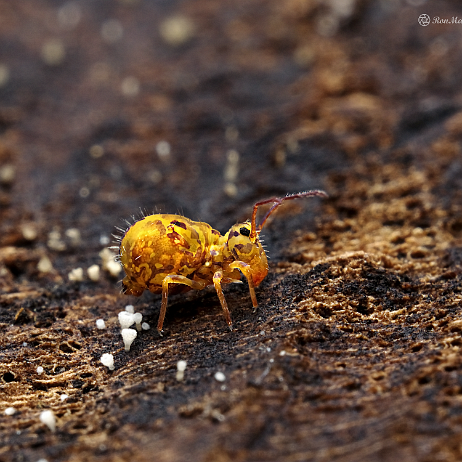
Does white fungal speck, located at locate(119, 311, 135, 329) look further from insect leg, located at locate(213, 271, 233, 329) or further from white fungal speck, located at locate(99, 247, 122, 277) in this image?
white fungal speck, located at locate(99, 247, 122, 277)

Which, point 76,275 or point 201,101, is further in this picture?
point 201,101

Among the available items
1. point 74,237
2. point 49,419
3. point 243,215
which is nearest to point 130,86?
point 74,237

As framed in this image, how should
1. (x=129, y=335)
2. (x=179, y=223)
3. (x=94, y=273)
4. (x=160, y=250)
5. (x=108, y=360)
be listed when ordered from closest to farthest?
(x=108, y=360)
(x=129, y=335)
(x=160, y=250)
(x=179, y=223)
(x=94, y=273)

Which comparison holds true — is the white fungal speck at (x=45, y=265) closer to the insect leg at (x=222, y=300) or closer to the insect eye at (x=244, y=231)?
the insect leg at (x=222, y=300)

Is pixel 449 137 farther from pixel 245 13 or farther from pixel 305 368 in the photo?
pixel 245 13

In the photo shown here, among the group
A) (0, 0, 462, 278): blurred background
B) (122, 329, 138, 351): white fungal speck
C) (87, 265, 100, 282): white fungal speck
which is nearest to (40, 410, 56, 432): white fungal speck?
(122, 329, 138, 351): white fungal speck

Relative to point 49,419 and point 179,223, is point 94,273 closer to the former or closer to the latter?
point 179,223

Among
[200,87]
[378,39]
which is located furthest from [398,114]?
[200,87]

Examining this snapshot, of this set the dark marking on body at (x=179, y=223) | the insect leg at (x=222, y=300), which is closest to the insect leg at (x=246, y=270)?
the insect leg at (x=222, y=300)
